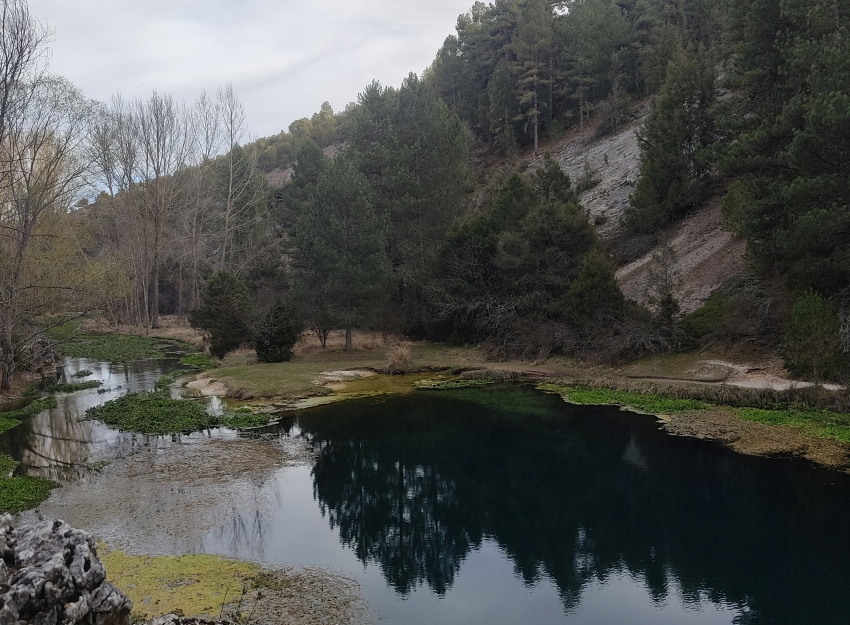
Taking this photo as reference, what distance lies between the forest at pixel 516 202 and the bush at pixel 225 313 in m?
0.12

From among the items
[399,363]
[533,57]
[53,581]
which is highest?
[533,57]

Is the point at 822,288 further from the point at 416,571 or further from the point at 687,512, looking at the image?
the point at 416,571

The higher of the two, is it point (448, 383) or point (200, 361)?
point (200, 361)

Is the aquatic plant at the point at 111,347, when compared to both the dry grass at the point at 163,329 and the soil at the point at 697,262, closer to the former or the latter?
the dry grass at the point at 163,329

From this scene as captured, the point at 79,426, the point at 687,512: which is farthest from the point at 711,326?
the point at 79,426

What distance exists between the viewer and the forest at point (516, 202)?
2181 centimetres

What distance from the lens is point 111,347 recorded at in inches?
1598

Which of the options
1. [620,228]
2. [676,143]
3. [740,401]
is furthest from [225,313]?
[676,143]

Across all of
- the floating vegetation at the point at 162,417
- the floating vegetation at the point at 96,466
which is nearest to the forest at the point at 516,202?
the floating vegetation at the point at 162,417

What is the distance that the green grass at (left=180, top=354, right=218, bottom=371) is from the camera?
31.1 m

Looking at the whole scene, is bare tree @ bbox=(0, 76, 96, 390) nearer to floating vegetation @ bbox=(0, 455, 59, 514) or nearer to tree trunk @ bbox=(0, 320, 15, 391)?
tree trunk @ bbox=(0, 320, 15, 391)

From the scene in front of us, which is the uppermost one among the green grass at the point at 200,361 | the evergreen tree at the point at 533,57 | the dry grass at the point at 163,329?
the evergreen tree at the point at 533,57

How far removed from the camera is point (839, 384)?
18.9 metres

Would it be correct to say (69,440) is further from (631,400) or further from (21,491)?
(631,400)
